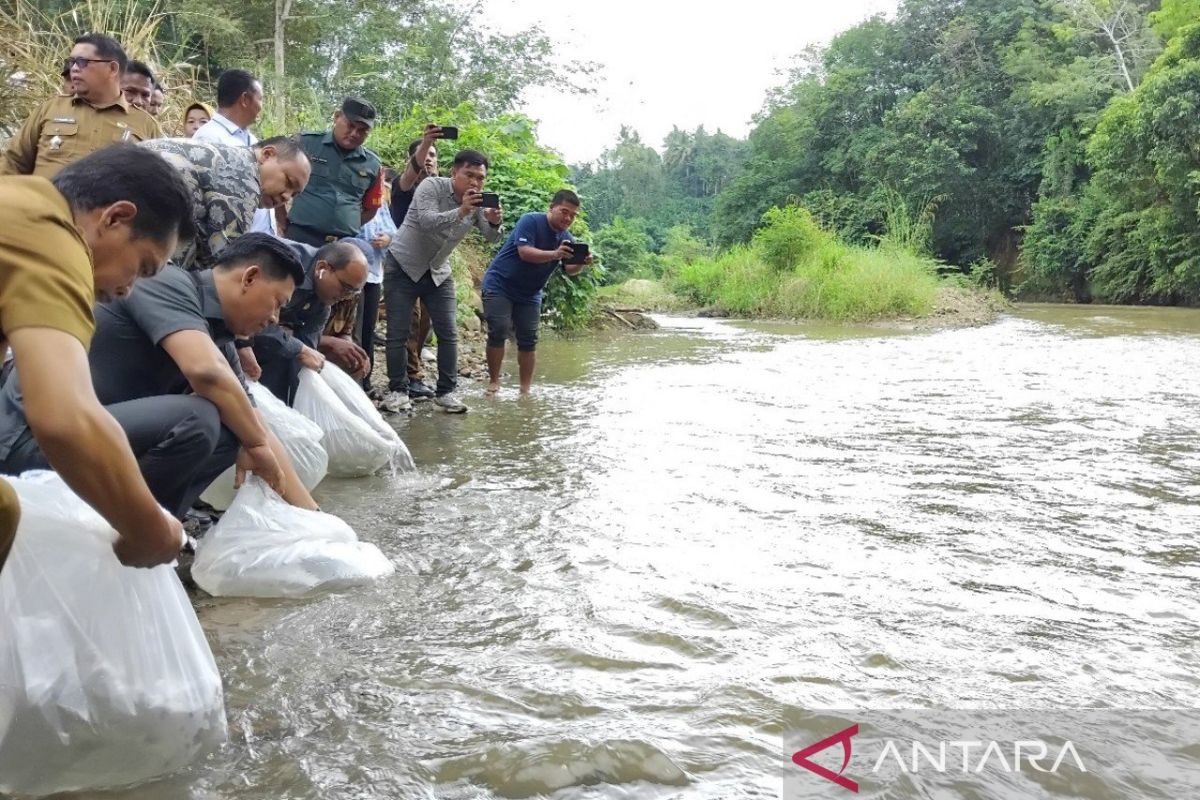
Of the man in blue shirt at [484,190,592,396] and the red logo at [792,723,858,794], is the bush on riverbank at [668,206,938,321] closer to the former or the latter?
the man in blue shirt at [484,190,592,396]

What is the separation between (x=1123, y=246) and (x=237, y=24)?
71.2 feet

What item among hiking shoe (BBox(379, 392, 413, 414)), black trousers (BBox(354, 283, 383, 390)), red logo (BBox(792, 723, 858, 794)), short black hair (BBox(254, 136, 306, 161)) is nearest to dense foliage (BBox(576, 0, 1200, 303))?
hiking shoe (BBox(379, 392, 413, 414))

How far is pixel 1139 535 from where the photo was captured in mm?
3020

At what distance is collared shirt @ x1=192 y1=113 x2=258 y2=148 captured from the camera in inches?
156

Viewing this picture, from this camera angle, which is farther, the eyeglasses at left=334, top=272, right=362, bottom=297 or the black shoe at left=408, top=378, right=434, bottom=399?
Result: the black shoe at left=408, top=378, right=434, bottom=399

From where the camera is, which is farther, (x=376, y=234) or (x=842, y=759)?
(x=376, y=234)

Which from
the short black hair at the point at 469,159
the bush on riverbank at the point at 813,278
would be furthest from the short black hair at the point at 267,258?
the bush on riverbank at the point at 813,278

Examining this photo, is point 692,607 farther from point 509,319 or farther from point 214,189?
point 509,319

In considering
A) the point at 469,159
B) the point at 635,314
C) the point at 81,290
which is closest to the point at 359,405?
the point at 469,159

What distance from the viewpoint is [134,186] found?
140 cm

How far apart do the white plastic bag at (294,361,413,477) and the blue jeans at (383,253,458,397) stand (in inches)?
68.6

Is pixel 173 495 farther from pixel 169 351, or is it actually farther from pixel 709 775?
pixel 709 775

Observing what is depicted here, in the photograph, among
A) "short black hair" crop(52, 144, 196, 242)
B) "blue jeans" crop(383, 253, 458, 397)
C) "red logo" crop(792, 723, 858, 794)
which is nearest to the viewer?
"short black hair" crop(52, 144, 196, 242)

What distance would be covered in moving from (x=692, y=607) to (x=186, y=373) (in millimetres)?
1355
